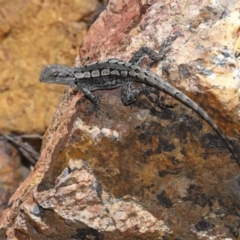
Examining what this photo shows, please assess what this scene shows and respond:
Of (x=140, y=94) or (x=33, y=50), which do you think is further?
(x=33, y=50)

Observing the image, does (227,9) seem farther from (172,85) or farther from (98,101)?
(98,101)

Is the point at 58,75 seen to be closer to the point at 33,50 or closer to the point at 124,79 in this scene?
the point at 124,79

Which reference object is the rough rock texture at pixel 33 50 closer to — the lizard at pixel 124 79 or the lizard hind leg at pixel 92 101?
the lizard at pixel 124 79

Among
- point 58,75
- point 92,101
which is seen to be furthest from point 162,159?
point 58,75

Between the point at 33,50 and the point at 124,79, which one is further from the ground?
the point at 33,50

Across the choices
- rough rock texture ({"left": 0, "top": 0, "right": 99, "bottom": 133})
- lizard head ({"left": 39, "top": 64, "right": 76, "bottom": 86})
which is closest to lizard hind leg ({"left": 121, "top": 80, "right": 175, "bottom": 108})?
lizard head ({"left": 39, "top": 64, "right": 76, "bottom": 86})

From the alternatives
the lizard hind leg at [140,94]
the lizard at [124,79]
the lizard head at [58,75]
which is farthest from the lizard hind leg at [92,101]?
the lizard head at [58,75]

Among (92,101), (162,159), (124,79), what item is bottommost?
(162,159)
